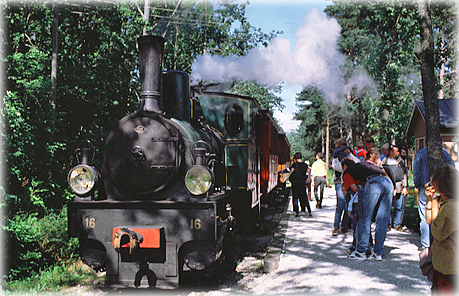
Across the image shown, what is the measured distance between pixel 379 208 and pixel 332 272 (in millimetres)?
1369

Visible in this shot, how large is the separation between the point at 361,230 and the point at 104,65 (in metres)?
10.3

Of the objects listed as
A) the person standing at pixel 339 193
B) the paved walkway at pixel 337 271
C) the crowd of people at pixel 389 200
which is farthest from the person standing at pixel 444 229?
the person standing at pixel 339 193

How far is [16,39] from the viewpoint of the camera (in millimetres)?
11539

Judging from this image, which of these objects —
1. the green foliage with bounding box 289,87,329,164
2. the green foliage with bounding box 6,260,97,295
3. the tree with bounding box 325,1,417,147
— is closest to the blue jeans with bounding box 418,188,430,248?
the green foliage with bounding box 6,260,97,295

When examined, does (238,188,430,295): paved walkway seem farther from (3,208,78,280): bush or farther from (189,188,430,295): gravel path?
(3,208,78,280): bush

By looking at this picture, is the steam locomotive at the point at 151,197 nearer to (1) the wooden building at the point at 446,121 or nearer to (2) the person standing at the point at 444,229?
(2) the person standing at the point at 444,229

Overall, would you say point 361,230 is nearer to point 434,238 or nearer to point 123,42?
point 434,238

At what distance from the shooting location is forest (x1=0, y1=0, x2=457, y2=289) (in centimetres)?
667

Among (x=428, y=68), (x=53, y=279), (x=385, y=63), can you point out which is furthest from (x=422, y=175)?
(x=385, y=63)

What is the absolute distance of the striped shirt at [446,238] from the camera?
2.85 metres

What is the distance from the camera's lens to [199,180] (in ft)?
13.9

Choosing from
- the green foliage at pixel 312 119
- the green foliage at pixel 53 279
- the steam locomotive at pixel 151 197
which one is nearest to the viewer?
the steam locomotive at pixel 151 197

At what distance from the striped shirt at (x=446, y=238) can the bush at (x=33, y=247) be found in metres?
5.32

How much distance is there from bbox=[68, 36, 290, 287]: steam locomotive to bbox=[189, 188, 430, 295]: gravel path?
2.24 ft
